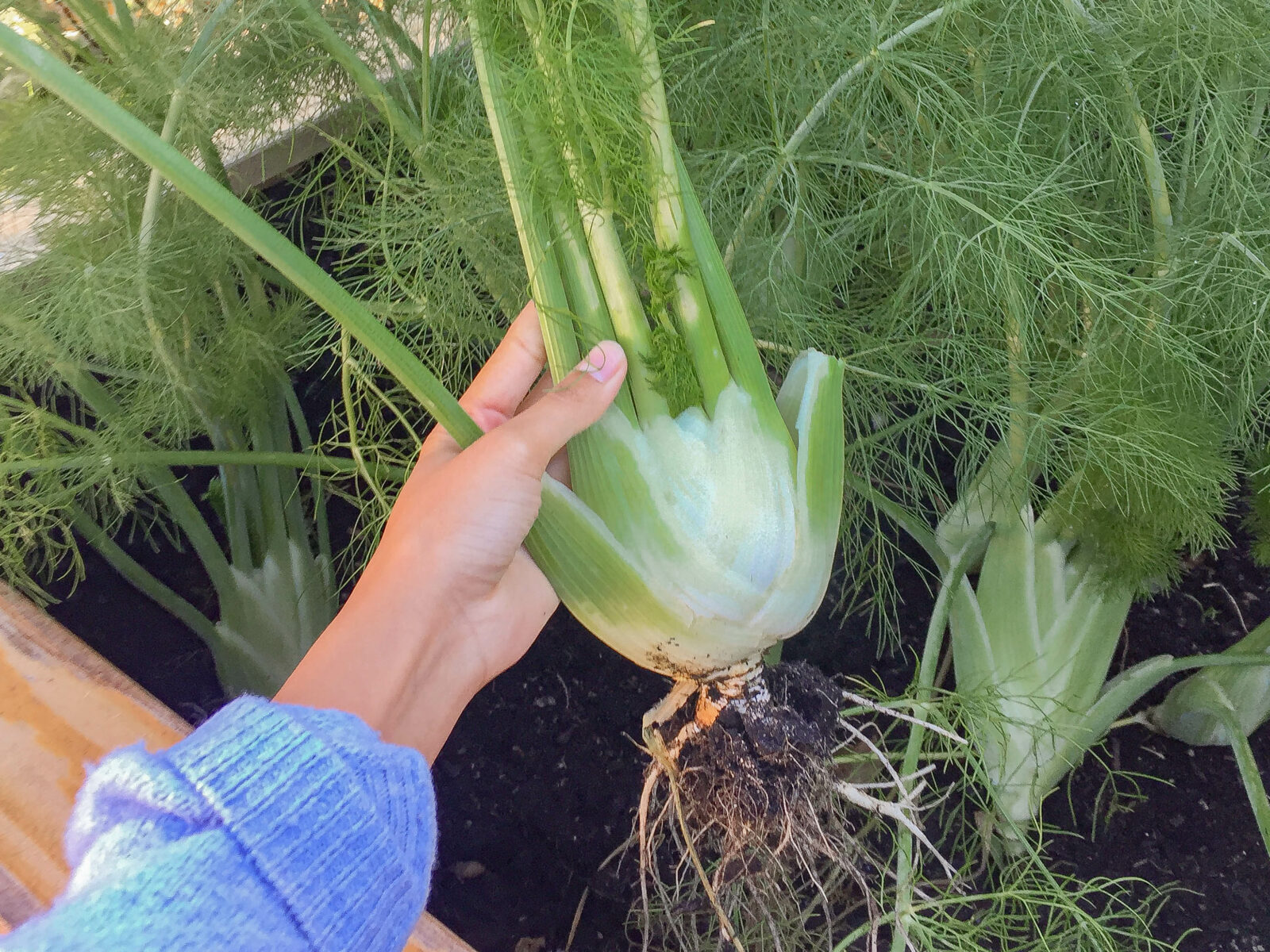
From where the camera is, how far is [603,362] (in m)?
0.73

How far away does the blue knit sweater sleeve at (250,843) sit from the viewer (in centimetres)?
44

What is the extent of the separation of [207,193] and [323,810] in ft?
1.26

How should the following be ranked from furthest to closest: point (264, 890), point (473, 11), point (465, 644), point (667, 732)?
point (667, 732), point (465, 644), point (473, 11), point (264, 890)

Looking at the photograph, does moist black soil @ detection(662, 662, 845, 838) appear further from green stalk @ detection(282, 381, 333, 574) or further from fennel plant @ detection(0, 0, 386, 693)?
green stalk @ detection(282, 381, 333, 574)

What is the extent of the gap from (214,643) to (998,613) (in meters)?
1.01

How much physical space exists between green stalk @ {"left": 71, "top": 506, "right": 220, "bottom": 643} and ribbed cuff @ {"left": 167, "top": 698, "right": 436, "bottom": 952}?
642mm

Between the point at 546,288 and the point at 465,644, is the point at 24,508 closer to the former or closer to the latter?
the point at 465,644

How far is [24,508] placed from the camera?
1051mm

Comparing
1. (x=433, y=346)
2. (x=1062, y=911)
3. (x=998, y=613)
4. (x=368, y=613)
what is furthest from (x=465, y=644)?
(x=1062, y=911)

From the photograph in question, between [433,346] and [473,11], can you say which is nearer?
[473,11]

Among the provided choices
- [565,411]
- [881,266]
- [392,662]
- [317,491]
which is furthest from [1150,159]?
[317,491]

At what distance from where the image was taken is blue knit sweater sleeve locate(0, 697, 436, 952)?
442mm

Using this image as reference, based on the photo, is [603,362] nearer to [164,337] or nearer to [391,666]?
[391,666]

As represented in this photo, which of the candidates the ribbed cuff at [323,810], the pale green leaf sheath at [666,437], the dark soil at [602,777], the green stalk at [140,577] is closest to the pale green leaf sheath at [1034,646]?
Result: the dark soil at [602,777]
